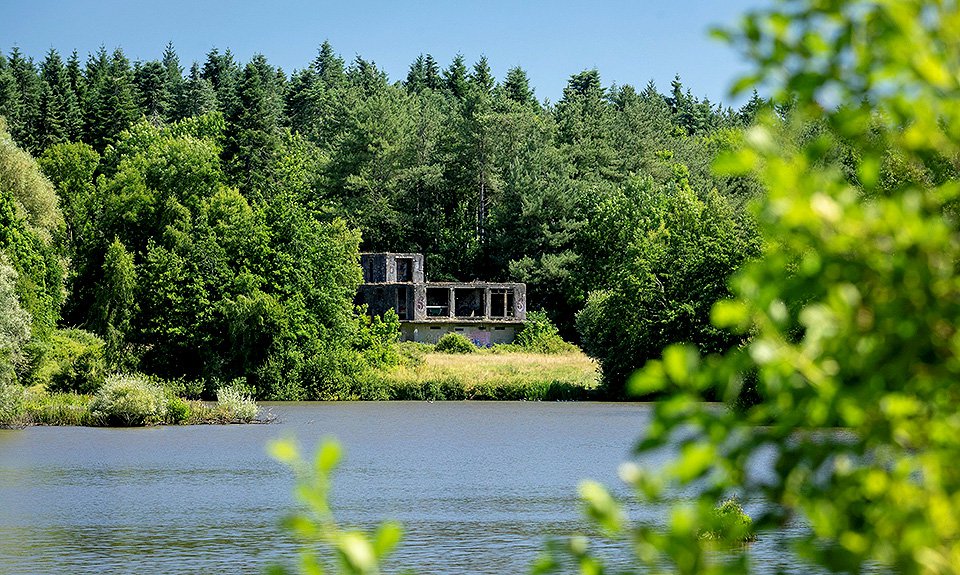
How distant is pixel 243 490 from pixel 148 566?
9.02 metres

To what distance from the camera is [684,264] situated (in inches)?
2324

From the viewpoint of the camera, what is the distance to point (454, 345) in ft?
240

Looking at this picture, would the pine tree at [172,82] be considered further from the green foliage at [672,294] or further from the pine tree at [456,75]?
the green foliage at [672,294]

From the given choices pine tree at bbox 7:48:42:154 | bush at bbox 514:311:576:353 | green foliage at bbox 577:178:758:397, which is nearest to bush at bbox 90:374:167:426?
green foliage at bbox 577:178:758:397

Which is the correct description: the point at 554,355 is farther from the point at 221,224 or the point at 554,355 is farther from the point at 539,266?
the point at 221,224

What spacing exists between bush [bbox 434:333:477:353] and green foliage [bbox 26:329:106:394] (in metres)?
21.9

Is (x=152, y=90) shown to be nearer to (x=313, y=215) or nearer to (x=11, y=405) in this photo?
(x=313, y=215)

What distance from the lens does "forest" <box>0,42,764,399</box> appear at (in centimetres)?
5700

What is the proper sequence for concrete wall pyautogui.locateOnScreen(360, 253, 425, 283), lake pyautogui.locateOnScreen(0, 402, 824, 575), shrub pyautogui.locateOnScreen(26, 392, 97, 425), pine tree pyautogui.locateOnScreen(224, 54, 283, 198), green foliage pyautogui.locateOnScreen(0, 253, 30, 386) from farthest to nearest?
pine tree pyautogui.locateOnScreen(224, 54, 283, 198) → concrete wall pyautogui.locateOnScreen(360, 253, 425, 283) → shrub pyautogui.locateOnScreen(26, 392, 97, 425) → green foliage pyautogui.locateOnScreen(0, 253, 30, 386) → lake pyautogui.locateOnScreen(0, 402, 824, 575)

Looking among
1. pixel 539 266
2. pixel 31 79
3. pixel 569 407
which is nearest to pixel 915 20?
pixel 569 407

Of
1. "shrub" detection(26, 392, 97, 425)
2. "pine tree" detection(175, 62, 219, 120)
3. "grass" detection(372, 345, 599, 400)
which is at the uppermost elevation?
"pine tree" detection(175, 62, 219, 120)

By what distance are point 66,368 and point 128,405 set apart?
11046 millimetres

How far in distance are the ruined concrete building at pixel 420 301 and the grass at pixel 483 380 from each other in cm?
1405

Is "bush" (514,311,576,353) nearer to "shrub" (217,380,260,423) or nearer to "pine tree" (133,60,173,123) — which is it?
"shrub" (217,380,260,423)
